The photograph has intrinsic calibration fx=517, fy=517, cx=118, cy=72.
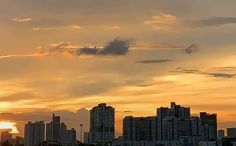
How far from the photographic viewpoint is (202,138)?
6757 inches

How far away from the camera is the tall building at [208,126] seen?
179750 mm

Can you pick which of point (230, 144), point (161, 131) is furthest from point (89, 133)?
point (230, 144)

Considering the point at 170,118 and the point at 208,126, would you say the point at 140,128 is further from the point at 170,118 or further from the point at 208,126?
the point at 208,126

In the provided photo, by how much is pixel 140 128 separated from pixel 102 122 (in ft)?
45.0

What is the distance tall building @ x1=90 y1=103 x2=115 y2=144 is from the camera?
Answer: 175 metres

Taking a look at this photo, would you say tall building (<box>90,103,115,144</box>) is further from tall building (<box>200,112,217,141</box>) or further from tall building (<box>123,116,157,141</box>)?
tall building (<box>200,112,217,141</box>)

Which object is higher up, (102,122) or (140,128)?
(102,122)

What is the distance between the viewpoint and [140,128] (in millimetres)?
179375

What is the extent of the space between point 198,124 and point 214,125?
13856 mm

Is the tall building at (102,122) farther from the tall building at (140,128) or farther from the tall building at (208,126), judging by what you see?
the tall building at (208,126)

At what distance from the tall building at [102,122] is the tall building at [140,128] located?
17.1 feet

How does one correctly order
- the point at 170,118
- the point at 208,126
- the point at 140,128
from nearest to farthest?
the point at 170,118, the point at 140,128, the point at 208,126

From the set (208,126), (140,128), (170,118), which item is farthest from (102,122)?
(208,126)

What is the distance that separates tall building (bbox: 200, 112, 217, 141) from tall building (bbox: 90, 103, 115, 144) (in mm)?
31649
